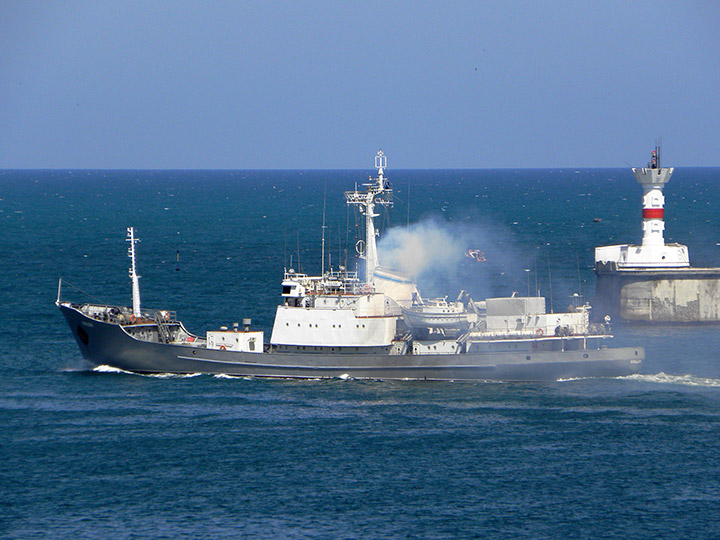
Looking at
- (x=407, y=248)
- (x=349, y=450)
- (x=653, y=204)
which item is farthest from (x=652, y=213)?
(x=349, y=450)

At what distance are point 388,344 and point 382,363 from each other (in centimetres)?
98

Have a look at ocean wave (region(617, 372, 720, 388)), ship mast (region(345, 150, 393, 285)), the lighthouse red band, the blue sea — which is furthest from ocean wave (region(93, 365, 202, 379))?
the lighthouse red band

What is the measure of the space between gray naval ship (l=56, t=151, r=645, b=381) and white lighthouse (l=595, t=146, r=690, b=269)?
51.5 feet

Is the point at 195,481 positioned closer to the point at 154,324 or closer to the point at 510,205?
the point at 154,324

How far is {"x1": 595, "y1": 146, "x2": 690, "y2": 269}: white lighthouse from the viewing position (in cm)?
A: 6912

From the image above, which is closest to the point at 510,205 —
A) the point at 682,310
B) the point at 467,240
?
the point at 467,240

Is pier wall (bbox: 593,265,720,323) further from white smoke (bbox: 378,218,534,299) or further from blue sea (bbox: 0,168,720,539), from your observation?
white smoke (bbox: 378,218,534,299)

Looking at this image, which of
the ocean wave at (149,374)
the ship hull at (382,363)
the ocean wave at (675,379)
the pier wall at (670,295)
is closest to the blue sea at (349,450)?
the ocean wave at (675,379)

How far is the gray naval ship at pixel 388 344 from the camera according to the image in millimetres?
53500

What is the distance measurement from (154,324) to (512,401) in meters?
18.7

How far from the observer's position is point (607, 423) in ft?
151

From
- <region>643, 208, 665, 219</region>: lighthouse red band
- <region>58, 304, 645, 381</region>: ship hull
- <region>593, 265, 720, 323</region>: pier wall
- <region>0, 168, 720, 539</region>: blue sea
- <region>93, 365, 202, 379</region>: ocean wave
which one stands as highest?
<region>643, 208, 665, 219</region>: lighthouse red band

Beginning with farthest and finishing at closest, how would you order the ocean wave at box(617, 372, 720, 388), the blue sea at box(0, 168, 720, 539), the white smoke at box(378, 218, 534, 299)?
the white smoke at box(378, 218, 534, 299), the ocean wave at box(617, 372, 720, 388), the blue sea at box(0, 168, 720, 539)

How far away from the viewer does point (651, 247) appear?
228ft
